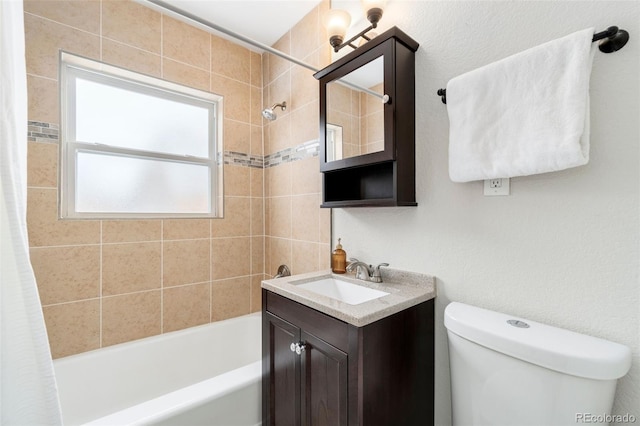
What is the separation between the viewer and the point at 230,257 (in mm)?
2141

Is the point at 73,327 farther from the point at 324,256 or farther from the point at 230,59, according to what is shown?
the point at 230,59

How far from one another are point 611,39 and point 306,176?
144cm

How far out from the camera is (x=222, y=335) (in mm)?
2020

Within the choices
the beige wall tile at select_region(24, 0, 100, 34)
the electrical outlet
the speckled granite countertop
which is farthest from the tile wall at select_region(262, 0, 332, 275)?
the beige wall tile at select_region(24, 0, 100, 34)

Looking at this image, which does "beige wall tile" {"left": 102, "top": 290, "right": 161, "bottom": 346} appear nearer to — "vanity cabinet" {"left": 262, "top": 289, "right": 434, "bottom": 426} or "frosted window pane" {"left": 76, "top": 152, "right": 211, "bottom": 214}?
"frosted window pane" {"left": 76, "top": 152, "right": 211, "bottom": 214}

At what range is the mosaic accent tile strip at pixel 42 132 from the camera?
4.82ft

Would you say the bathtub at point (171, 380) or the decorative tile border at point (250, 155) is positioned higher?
the decorative tile border at point (250, 155)

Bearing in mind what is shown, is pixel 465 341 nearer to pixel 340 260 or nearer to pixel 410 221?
pixel 410 221

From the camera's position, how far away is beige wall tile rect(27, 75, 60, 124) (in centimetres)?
147

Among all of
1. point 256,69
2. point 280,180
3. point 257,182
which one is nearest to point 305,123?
point 280,180

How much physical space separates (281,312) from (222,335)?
3.59 feet

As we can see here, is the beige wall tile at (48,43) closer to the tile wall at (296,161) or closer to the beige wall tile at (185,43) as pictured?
the beige wall tile at (185,43)

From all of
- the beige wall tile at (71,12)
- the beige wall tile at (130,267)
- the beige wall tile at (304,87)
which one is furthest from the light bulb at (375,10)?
the beige wall tile at (130,267)

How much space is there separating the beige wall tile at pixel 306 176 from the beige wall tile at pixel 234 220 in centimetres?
49
